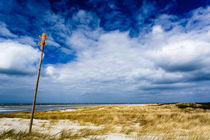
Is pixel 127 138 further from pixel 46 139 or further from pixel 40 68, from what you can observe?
pixel 40 68

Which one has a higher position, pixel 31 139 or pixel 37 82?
pixel 37 82

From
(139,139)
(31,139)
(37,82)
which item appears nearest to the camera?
(31,139)

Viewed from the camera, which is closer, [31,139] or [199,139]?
[31,139]

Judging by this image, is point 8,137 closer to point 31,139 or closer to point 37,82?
point 31,139

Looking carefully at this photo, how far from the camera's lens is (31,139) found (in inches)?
245

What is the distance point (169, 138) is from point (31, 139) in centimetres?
694

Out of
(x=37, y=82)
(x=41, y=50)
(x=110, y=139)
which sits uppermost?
(x=41, y=50)

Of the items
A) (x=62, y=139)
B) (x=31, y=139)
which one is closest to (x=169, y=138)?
(x=62, y=139)

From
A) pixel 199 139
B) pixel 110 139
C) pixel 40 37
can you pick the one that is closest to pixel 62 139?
pixel 110 139

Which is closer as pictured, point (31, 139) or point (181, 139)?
point (31, 139)

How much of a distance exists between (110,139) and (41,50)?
Result: 21.6 feet

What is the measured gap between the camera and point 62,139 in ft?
22.2

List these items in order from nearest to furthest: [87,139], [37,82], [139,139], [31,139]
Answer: [31,139] → [139,139] → [87,139] → [37,82]

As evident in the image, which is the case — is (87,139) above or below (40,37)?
below
